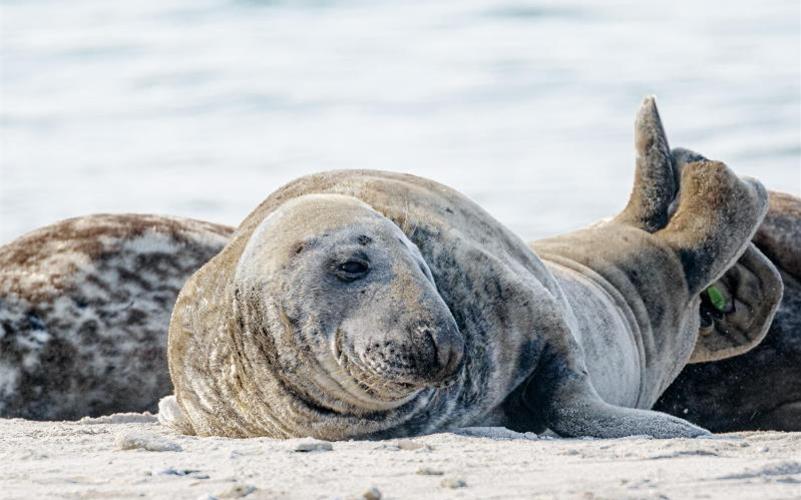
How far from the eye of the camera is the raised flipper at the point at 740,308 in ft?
22.6

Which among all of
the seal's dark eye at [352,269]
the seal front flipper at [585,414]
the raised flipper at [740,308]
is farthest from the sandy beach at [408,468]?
the raised flipper at [740,308]

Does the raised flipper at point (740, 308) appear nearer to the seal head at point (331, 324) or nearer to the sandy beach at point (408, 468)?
the sandy beach at point (408, 468)

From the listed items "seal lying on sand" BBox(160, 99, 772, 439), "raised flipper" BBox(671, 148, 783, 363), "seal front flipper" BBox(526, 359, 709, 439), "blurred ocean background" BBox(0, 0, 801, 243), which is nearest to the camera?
"seal lying on sand" BBox(160, 99, 772, 439)

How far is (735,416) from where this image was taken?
22.9 ft

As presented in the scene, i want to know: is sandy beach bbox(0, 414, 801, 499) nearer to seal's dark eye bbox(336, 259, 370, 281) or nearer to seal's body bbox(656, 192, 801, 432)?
seal's dark eye bbox(336, 259, 370, 281)

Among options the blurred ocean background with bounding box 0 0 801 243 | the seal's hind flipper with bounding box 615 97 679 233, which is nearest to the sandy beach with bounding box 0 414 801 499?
the seal's hind flipper with bounding box 615 97 679 233

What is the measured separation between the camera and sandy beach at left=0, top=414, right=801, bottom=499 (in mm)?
3783

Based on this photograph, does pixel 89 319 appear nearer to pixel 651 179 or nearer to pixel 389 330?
pixel 651 179

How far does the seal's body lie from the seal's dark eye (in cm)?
Answer: 267

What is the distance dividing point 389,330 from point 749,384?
2977 millimetres

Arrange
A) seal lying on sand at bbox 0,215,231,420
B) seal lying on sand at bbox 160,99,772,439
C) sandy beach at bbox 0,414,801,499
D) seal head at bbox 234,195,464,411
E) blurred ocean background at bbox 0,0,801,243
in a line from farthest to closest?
1. blurred ocean background at bbox 0,0,801,243
2. seal lying on sand at bbox 0,215,231,420
3. seal lying on sand at bbox 160,99,772,439
4. seal head at bbox 234,195,464,411
5. sandy beach at bbox 0,414,801,499

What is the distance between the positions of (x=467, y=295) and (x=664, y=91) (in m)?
12.5

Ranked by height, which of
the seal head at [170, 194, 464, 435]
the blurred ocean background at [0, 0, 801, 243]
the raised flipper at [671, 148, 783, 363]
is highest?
the seal head at [170, 194, 464, 435]

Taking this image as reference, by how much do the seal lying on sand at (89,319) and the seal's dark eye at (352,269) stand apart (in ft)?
7.56
